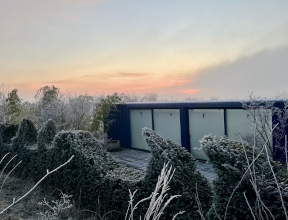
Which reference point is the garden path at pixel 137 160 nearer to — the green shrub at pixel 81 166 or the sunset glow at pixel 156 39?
the sunset glow at pixel 156 39

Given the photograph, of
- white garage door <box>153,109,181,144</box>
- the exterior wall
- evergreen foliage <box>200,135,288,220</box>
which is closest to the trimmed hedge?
evergreen foliage <box>200,135,288,220</box>

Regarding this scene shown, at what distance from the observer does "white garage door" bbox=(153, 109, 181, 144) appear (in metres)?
9.80

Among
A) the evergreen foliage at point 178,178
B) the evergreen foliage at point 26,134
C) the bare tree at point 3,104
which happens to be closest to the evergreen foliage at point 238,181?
the evergreen foliage at point 178,178

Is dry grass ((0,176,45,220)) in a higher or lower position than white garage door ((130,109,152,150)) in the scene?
lower

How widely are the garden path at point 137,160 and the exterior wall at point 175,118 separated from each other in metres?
0.84

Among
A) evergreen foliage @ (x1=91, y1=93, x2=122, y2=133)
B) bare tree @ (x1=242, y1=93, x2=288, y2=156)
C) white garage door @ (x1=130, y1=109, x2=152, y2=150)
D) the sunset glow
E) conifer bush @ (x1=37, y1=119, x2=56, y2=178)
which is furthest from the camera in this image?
evergreen foliage @ (x1=91, y1=93, x2=122, y2=133)

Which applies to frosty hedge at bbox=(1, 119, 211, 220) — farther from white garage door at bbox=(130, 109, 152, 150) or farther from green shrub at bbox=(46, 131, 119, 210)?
white garage door at bbox=(130, 109, 152, 150)

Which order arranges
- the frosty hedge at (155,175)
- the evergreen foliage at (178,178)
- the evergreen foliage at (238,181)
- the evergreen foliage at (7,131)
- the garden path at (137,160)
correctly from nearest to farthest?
the evergreen foliage at (238,181) → the frosty hedge at (155,175) → the evergreen foliage at (178,178) → the garden path at (137,160) → the evergreen foliage at (7,131)

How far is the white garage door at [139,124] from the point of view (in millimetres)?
11172

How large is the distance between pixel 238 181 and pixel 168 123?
763 centimetres

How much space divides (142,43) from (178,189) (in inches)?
339

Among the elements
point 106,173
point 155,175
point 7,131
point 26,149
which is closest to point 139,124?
point 7,131

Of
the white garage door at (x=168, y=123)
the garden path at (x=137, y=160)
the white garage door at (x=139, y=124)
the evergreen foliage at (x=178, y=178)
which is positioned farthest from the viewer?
the white garage door at (x=139, y=124)

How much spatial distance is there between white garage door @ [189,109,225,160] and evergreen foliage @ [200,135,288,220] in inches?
222
